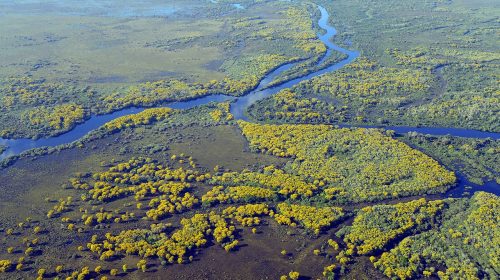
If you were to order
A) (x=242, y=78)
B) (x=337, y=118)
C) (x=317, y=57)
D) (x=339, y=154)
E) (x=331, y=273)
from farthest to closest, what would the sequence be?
(x=317, y=57) → (x=242, y=78) → (x=337, y=118) → (x=339, y=154) → (x=331, y=273)

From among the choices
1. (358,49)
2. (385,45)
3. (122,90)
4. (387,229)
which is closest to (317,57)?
(358,49)

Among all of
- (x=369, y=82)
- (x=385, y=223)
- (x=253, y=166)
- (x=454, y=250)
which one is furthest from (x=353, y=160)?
(x=369, y=82)

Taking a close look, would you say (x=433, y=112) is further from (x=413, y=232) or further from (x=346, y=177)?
(x=413, y=232)

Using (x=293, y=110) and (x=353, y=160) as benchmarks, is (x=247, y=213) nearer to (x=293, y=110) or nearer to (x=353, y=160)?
(x=353, y=160)

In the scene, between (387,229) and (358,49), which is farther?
(358,49)

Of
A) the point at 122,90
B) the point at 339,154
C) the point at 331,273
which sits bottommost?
the point at 331,273

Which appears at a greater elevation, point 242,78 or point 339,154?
point 242,78

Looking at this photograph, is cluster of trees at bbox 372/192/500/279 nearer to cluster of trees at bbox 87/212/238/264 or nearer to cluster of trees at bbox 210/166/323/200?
cluster of trees at bbox 210/166/323/200

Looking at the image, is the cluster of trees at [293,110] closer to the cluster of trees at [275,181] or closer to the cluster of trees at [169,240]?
the cluster of trees at [275,181]

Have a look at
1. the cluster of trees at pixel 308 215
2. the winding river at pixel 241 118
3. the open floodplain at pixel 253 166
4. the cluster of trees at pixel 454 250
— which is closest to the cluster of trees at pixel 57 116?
the open floodplain at pixel 253 166
